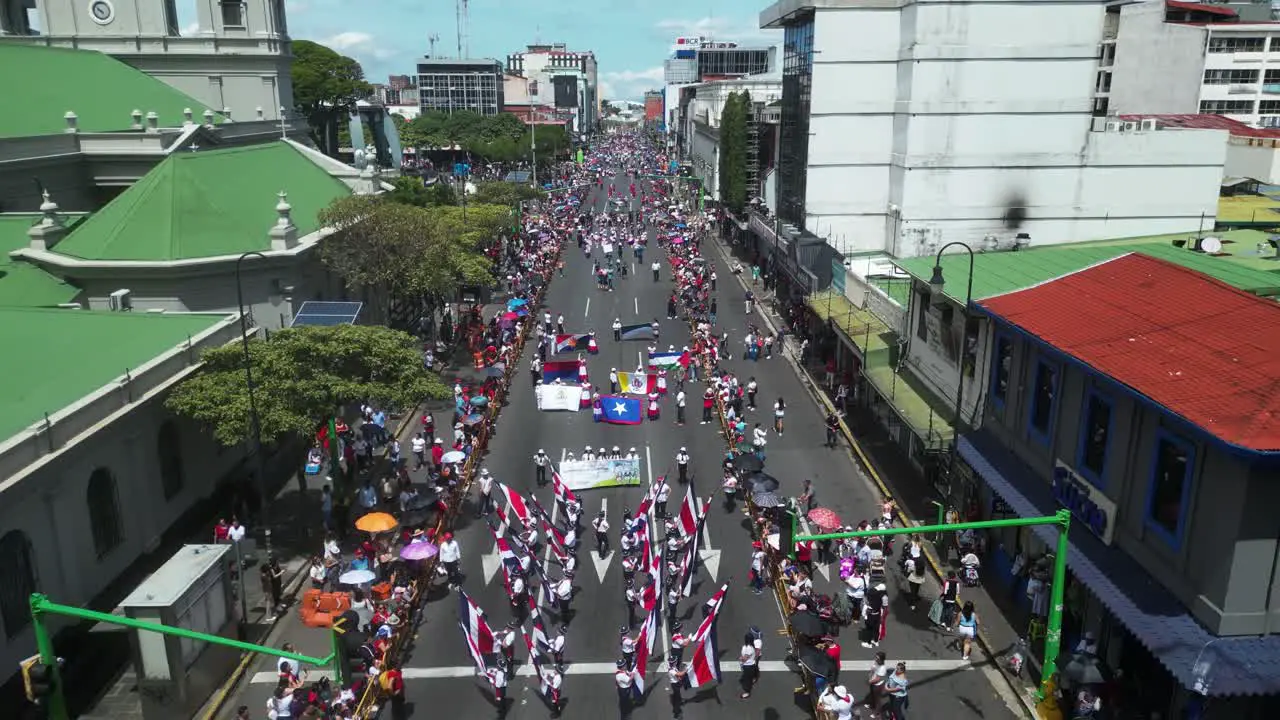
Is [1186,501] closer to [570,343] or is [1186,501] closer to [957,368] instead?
[957,368]

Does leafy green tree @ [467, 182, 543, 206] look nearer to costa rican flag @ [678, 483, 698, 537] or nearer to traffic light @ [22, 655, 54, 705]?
costa rican flag @ [678, 483, 698, 537]

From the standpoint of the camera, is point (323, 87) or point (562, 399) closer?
point (562, 399)

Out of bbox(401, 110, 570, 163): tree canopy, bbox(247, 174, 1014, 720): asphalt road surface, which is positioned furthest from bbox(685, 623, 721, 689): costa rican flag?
bbox(401, 110, 570, 163): tree canopy

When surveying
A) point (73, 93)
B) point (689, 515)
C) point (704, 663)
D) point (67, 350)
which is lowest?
point (704, 663)

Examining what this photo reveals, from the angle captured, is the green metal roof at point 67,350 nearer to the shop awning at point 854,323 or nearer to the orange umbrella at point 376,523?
the orange umbrella at point 376,523

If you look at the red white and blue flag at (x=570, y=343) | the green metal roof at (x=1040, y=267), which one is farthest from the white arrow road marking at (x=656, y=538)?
the red white and blue flag at (x=570, y=343)

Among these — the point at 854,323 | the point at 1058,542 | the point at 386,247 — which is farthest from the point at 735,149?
the point at 1058,542

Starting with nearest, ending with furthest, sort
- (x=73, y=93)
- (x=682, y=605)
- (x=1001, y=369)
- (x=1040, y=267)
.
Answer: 1. (x=682, y=605)
2. (x=1001, y=369)
3. (x=1040, y=267)
4. (x=73, y=93)
